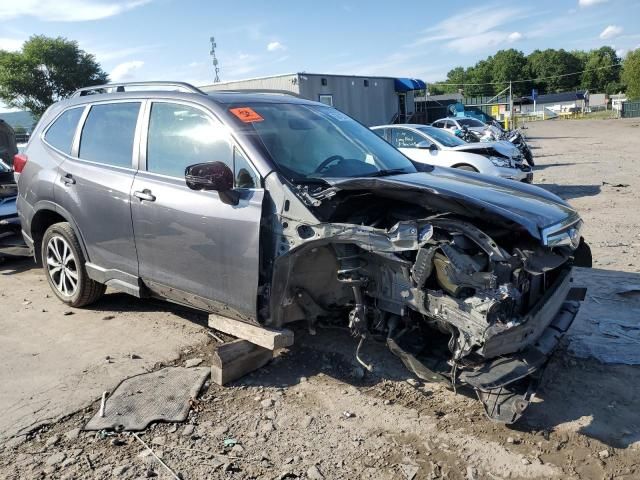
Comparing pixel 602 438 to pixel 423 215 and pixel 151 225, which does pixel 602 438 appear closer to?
pixel 423 215

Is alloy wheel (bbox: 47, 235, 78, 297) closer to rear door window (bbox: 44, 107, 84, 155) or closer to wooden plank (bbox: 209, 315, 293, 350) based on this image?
rear door window (bbox: 44, 107, 84, 155)

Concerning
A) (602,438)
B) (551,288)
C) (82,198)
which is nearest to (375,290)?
(551,288)

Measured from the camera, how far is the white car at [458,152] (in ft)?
36.8

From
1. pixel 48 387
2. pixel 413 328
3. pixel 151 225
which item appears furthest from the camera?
pixel 151 225

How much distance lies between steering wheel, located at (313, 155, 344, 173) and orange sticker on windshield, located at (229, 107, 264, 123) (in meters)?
0.57

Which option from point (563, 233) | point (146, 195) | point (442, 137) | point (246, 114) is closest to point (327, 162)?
point (246, 114)

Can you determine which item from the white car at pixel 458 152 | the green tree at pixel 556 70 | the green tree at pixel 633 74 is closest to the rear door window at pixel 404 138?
the white car at pixel 458 152

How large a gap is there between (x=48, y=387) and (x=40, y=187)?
2.20 meters

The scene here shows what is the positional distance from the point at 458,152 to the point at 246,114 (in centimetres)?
807

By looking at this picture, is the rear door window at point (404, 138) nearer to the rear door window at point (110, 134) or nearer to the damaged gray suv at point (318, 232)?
the damaged gray suv at point (318, 232)

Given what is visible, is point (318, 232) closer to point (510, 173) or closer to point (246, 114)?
point (246, 114)

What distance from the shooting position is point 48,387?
3.97 m

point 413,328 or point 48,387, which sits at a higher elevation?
point 413,328

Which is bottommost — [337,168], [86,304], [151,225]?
[86,304]
